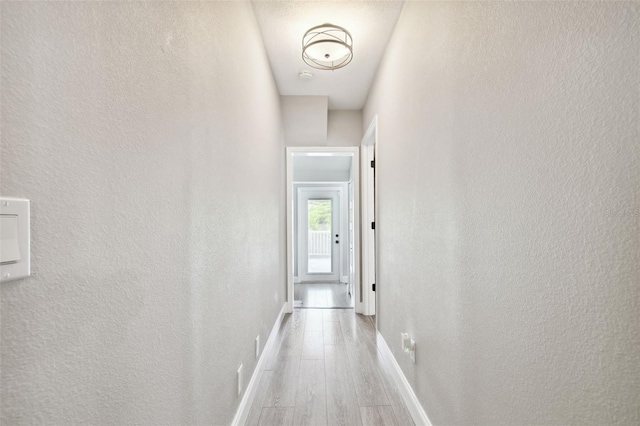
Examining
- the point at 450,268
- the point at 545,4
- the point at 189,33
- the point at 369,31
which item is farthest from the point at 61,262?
the point at 369,31

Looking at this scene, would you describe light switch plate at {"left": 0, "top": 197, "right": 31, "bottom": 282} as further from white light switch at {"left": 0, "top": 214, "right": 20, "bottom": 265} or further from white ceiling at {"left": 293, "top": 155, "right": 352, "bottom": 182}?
white ceiling at {"left": 293, "top": 155, "right": 352, "bottom": 182}

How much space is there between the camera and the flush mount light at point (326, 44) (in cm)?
220

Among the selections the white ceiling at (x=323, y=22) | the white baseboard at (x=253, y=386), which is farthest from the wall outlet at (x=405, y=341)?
the white ceiling at (x=323, y=22)

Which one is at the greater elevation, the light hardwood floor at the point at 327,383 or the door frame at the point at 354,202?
the door frame at the point at 354,202

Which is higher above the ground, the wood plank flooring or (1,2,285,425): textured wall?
(1,2,285,425): textured wall

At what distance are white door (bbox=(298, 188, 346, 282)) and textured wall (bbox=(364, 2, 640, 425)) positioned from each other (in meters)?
4.64

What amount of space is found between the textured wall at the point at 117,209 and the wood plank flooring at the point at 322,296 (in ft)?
9.98

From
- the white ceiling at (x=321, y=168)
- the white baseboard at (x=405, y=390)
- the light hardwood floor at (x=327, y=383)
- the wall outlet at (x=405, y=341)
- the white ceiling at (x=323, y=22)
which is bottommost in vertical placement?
the light hardwood floor at (x=327, y=383)

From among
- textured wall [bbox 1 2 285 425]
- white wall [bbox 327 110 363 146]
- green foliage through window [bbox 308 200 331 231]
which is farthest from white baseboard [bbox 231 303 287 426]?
green foliage through window [bbox 308 200 331 231]

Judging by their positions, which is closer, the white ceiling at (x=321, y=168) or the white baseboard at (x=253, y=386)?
the white baseboard at (x=253, y=386)

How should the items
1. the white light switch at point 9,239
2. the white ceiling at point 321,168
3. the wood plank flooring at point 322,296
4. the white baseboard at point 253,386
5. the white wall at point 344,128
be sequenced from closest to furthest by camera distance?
the white light switch at point 9,239 → the white baseboard at point 253,386 → the white wall at point 344,128 → the wood plank flooring at point 322,296 → the white ceiling at point 321,168

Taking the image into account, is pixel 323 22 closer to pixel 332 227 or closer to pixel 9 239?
pixel 9 239

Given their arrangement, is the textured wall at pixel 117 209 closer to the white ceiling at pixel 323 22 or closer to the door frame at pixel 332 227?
the white ceiling at pixel 323 22

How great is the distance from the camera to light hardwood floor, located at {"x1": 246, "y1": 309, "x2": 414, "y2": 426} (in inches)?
74.4
